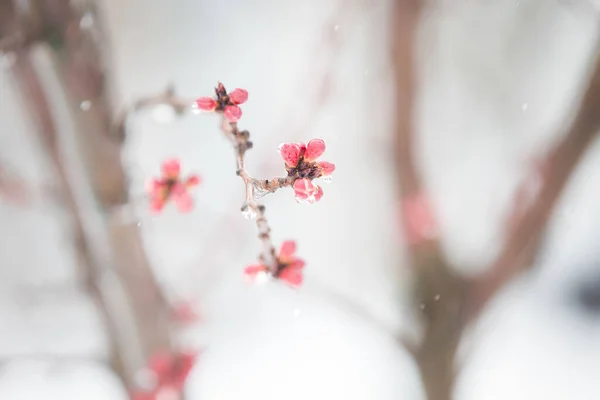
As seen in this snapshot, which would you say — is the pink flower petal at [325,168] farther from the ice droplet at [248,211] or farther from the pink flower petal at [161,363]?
the pink flower petal at [161,363]

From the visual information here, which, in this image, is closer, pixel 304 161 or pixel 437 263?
pixel 304 161

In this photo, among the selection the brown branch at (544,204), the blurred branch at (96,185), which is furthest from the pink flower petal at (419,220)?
the blurred branch at (96,185)

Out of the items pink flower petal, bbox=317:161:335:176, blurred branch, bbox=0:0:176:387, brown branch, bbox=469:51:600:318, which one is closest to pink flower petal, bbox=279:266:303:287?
pink flower petal, bbox=317:161:335:176

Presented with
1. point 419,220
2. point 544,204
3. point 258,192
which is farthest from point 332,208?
point 258,192

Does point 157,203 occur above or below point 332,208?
below

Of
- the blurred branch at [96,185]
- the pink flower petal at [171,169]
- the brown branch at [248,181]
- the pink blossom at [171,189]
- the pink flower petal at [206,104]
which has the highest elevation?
the blurred branch at [96,185]

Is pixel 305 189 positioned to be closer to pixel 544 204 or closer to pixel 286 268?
pixel 286 268
